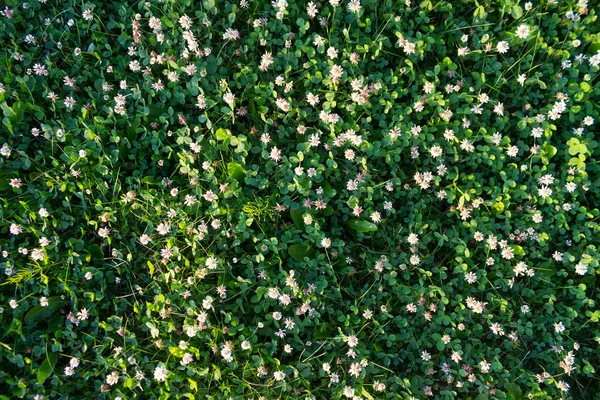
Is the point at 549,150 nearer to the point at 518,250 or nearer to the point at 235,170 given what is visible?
the point at 518,250

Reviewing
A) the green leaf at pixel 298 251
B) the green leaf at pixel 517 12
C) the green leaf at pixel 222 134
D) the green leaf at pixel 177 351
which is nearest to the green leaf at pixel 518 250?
the green leaf at pixel 298 251

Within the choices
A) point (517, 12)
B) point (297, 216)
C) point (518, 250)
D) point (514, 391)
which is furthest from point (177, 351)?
point (517, 12)

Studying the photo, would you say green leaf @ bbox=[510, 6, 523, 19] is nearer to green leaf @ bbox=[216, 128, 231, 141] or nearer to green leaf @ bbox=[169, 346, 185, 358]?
green leaf @ bbox=[216, 128, 231, 141]

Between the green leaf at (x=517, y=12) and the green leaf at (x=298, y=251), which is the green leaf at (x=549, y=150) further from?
the green leaf at (x=298, y=251)

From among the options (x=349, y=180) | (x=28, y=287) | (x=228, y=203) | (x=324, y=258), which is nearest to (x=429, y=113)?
(x=349, y=180)

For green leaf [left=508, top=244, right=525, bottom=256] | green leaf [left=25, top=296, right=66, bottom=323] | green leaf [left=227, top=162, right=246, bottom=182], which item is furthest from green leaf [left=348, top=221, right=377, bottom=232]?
green leaf [left=25, top=296, right=66, bottom=323]

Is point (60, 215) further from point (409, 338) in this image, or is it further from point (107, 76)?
point (409, 338)
